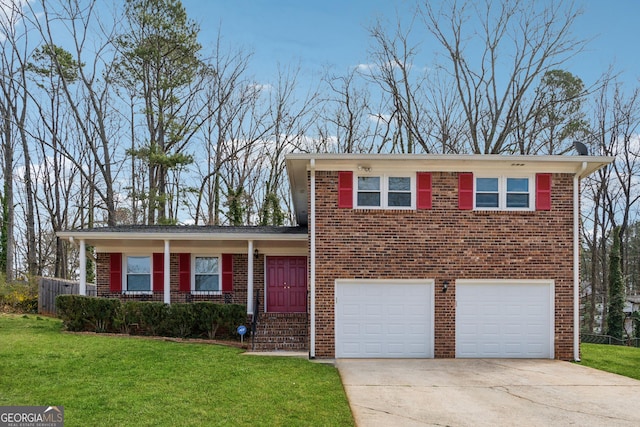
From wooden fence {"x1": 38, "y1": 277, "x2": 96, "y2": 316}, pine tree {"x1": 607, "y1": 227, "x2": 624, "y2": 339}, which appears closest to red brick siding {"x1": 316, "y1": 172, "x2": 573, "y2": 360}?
pine tree {"x1": 607, "y1": 227, "x2": 624, "y2": 339}

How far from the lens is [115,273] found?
15.2m

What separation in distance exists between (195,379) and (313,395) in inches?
82.1

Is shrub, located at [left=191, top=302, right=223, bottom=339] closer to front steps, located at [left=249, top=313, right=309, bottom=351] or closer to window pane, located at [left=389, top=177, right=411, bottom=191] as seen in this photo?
front steps, located at [left=249, top=313, right=309, bottom=351]

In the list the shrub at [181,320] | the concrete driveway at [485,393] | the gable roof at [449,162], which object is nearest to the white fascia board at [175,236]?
the shrub at [181,320]

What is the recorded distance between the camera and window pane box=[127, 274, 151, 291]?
15.3 meters

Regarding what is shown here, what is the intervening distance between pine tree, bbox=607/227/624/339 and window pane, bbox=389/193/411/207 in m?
14.7

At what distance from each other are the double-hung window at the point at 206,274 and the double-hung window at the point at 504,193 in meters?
8.22

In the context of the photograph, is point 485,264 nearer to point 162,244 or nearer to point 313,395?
point 313,395

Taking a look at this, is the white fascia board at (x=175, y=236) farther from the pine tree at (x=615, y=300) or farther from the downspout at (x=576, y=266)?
the pine tree at (x=615, y=300)

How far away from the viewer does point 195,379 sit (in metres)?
8.12

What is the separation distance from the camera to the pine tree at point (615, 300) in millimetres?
20844

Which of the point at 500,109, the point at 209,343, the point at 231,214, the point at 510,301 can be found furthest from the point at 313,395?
the point at 500,109

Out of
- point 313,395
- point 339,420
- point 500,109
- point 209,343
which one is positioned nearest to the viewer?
point 339,420

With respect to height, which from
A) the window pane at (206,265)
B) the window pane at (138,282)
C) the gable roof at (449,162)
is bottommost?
the window pane at (138,282)
